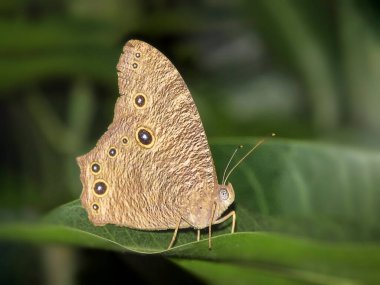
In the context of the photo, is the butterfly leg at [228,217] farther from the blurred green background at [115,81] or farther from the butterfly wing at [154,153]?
the blurred green background at [115,81]

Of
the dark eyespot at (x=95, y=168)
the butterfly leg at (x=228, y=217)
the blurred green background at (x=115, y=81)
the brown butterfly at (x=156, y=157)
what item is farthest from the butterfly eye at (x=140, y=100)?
the blurred green background at (x=115, y=81)

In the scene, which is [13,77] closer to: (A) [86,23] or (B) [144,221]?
(A) [86,23]

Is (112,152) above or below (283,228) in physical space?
above

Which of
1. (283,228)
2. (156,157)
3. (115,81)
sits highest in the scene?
(115,81)

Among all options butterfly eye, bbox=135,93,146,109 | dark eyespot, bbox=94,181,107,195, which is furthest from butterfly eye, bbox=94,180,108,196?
butterfly eye, bbox=135,93,146,109

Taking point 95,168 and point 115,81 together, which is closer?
point 95,168

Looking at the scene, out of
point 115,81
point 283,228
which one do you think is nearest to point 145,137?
point 283,228

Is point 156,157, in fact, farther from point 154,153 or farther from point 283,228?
point 283,228

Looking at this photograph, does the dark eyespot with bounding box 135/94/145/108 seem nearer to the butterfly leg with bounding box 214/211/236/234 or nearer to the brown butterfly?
the brown butterfly
